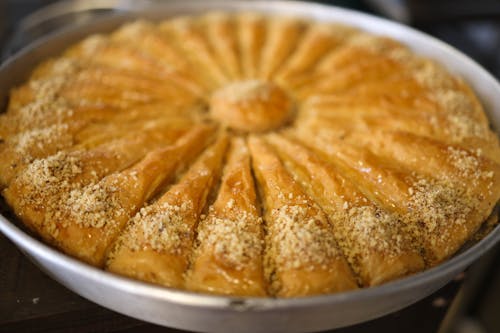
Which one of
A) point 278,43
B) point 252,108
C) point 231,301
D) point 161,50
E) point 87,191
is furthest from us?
point 278,43

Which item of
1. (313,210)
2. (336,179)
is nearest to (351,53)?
(336,179)

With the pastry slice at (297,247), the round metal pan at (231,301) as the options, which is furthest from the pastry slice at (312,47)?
the round metal pan at (231,301)

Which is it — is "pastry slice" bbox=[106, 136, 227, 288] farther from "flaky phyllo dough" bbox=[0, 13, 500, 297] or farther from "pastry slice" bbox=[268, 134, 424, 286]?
"pastry slice" bbox=[268, 134, 424, 286]

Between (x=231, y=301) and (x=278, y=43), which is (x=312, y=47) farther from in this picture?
(x=231, y=301)

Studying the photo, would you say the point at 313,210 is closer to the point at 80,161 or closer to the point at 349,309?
the point at 349,309

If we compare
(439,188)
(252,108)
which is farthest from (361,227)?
(252,108)

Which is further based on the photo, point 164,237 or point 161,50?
point 161,50
